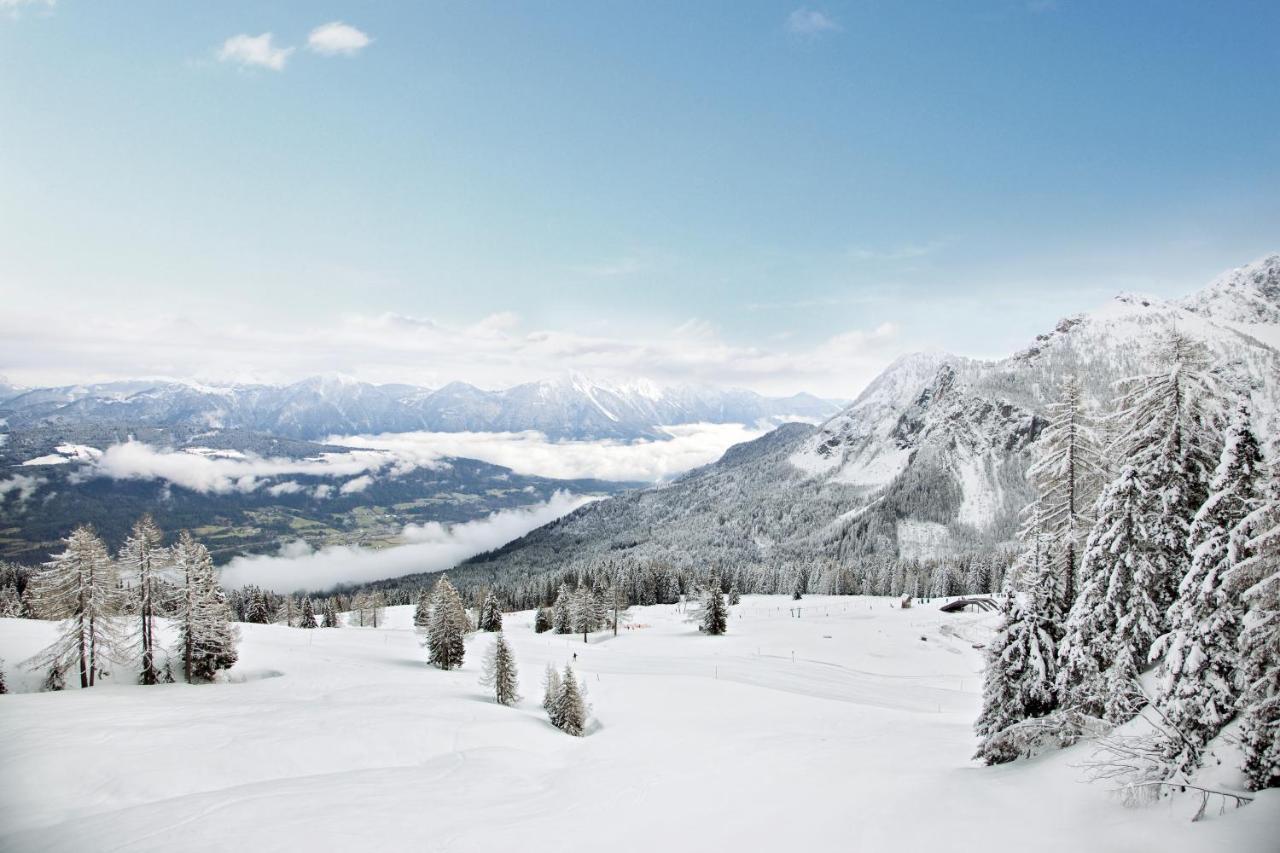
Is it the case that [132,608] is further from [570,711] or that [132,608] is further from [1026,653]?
[1026,653]

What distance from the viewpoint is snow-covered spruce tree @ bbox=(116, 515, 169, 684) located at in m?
38.3

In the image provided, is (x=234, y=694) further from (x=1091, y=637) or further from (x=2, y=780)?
(x=1091, y=637)

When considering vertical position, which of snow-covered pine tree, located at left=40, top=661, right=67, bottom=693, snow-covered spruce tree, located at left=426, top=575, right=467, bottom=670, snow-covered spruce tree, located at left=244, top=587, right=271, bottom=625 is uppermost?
snow-covered pine tree, located at left=40, top=661, right=67, bottom=693

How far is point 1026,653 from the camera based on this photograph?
63.5 ft

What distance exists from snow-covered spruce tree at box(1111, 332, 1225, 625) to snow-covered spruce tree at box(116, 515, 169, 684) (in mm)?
50835

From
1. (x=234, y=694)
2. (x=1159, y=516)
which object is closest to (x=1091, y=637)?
(x=1159, y=516)

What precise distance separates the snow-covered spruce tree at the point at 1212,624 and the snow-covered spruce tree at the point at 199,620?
2025 inches

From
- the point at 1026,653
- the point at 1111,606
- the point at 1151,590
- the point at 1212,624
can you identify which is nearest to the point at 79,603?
the point at 1026,653

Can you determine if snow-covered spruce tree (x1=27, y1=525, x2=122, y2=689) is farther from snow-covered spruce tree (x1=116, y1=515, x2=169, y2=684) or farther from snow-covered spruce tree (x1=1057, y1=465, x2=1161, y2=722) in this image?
snow-covered spruce tree (x1=1057, y1=465, x2=1161, y2=722)

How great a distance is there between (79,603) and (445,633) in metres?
29.3

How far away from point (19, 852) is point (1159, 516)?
2835 centimetres

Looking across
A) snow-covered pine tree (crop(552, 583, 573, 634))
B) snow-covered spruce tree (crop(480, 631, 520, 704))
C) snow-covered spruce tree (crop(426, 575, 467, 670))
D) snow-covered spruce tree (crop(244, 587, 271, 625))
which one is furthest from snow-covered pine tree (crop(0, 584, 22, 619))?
snow-covered spruce tree (crop(480, 631, 520, 704))

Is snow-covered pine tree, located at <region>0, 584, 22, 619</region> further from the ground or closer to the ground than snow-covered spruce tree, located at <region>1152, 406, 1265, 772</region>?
closer to the ground

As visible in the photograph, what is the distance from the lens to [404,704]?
37.0m
